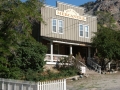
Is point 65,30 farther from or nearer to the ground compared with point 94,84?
farther from the ground

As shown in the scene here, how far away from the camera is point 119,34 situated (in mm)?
32844

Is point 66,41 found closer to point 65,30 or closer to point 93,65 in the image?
point 65,30

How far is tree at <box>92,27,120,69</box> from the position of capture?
3191 centimetres

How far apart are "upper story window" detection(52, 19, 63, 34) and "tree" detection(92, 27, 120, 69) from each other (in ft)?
14.0

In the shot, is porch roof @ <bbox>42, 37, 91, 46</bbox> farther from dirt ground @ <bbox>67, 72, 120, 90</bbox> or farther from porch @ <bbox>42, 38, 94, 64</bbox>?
dirt ground @ <bbox>67, 72, 120, 90</bbox>

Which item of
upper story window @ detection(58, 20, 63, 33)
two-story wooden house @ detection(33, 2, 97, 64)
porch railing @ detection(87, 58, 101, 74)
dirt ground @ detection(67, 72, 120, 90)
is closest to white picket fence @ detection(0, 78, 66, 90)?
dirt ground @ detection(67, 72, 120, 90)

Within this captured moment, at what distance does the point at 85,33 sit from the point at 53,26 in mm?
5328

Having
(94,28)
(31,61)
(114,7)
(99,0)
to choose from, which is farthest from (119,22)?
(31,61)

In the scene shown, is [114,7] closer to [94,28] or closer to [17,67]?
[94,28]

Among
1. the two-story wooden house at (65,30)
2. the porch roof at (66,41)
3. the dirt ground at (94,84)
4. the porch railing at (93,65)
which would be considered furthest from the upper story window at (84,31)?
the dirt ground at (94,84)

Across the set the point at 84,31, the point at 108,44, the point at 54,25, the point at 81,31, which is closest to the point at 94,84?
the point at 108,44

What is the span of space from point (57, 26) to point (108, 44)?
251 inches

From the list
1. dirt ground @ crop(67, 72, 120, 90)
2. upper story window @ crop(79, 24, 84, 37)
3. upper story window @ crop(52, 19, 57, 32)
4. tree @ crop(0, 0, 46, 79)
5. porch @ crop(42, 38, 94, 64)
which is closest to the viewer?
tree @ crop(0, 0, 46, 79)

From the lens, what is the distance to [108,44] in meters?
32.0
